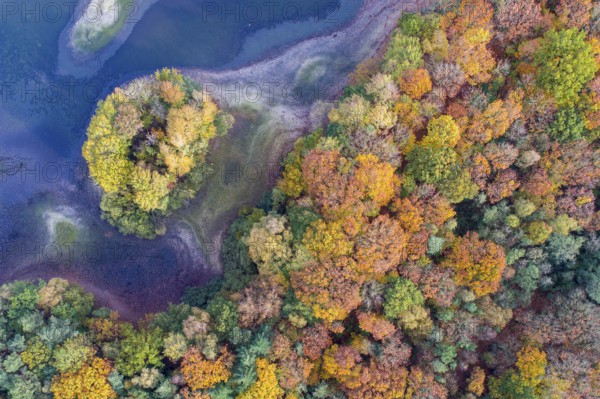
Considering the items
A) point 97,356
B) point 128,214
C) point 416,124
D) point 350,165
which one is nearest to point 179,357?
point 97,356

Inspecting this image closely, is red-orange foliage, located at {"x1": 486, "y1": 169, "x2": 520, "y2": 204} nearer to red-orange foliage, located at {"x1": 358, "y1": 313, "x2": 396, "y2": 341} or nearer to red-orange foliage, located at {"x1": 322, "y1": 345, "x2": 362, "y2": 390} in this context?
red-orange foliage, located at {"x1": 358, "y1": 313, "x2": 396, "y2": 341}

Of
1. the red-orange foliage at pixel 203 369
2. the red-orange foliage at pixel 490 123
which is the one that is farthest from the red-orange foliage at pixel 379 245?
the red-orange foliage at pixel 203 369

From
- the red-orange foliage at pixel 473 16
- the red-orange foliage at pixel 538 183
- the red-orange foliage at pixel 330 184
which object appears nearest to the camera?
the red-orange foliage at pixel 330 184

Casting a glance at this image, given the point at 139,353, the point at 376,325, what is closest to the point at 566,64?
the point at 376,325

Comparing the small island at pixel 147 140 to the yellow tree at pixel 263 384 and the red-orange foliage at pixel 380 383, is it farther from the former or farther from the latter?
the red-orange foliage at pixel 380 383

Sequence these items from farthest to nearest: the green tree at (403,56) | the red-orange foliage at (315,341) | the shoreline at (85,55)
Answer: the shoreline at (85,55)
the green tree at (403,56)
the red-orange foliage at (315,341)

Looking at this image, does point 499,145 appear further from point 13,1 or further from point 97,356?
point 13,1

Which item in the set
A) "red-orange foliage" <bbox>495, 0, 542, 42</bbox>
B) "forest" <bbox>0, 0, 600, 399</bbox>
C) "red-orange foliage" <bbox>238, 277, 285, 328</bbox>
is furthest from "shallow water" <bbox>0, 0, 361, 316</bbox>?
"red-orange foliage" <bbox>495, 0, 542, 42</bbox>
